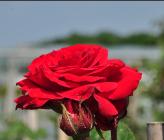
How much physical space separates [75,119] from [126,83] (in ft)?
0.29

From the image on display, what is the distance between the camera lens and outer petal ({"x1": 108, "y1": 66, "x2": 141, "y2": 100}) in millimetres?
952

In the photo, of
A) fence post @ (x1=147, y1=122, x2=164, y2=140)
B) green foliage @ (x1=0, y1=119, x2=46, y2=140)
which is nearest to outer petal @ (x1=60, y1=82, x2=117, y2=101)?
fence post @ (x1=147, y1=122, x2=164, y2=140)

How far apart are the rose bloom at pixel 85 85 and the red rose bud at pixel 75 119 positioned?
0.04 ft

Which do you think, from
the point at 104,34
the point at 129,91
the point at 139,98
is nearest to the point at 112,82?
the point at 129,91

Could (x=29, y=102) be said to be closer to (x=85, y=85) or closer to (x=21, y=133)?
(x=85, y=85)

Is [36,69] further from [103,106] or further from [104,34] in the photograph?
[104,34]

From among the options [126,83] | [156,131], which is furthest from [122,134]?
[126,83]

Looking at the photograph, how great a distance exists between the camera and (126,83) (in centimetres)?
96

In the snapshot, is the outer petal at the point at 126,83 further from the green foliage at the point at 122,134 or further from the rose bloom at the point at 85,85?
the green foliage at the point at 122,134

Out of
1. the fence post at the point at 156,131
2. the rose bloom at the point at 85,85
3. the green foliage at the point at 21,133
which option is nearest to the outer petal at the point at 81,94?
the rose bloom at the point at 85,85

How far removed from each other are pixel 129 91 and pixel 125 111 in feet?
0.13

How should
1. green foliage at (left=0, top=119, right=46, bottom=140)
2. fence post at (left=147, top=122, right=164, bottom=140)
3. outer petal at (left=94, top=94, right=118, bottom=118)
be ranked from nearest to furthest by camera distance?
outer petal at (left=94, top=94, right=118, bottom=118), fence post at (left=147, top=122, right=164, bottom=140), green foliage at (left=0, top=119, right=46, bottom=140)

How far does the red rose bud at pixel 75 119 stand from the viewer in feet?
3.09

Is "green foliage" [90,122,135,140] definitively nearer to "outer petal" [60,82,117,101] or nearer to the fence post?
the fence post
